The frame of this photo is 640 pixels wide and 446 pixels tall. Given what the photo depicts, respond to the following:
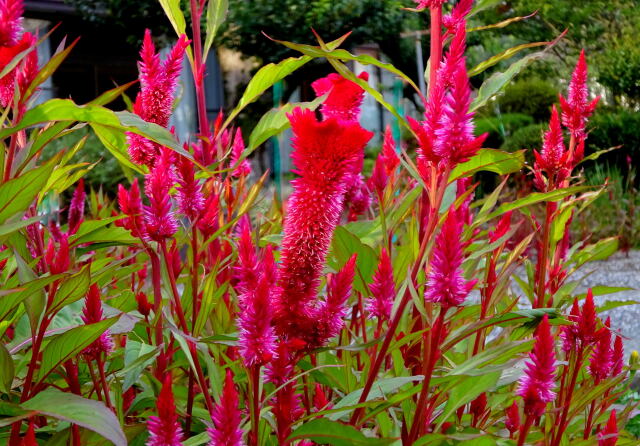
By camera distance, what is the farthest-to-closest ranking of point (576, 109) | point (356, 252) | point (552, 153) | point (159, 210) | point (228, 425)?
1. point (576, 109)
2. point (552, 153)
3. point (356, 252)
4. point (159, 210)
5. point (228, 425)

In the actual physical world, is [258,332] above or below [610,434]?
above

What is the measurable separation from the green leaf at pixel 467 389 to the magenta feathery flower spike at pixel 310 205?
389 millimetres

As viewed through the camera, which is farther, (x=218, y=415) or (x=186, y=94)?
(x=186, y=94)

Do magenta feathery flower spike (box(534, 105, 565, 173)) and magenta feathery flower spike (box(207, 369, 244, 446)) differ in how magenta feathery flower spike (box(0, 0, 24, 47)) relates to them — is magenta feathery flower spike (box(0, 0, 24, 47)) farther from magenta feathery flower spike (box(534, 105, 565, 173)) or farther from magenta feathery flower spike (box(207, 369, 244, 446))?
magenta feathery flower spike (box(534, 105, 565, 173))

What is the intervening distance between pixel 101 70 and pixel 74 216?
14.6 m

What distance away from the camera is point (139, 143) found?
4.18 ft

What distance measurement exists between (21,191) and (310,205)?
1.24 ft

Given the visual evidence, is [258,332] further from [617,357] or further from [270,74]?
[617,357]

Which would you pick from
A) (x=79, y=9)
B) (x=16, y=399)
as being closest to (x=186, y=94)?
(x=79, y=9)

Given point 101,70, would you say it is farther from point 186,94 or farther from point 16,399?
point 16,399

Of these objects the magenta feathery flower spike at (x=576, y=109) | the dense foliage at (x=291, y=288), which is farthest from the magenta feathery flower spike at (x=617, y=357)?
the magenta feathery flower spike at (x=576, y=109)

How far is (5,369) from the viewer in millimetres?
1071

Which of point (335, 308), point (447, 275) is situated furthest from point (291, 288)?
point (447, 275)

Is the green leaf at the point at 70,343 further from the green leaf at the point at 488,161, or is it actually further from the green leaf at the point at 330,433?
the green leaf at the point at 488,161
